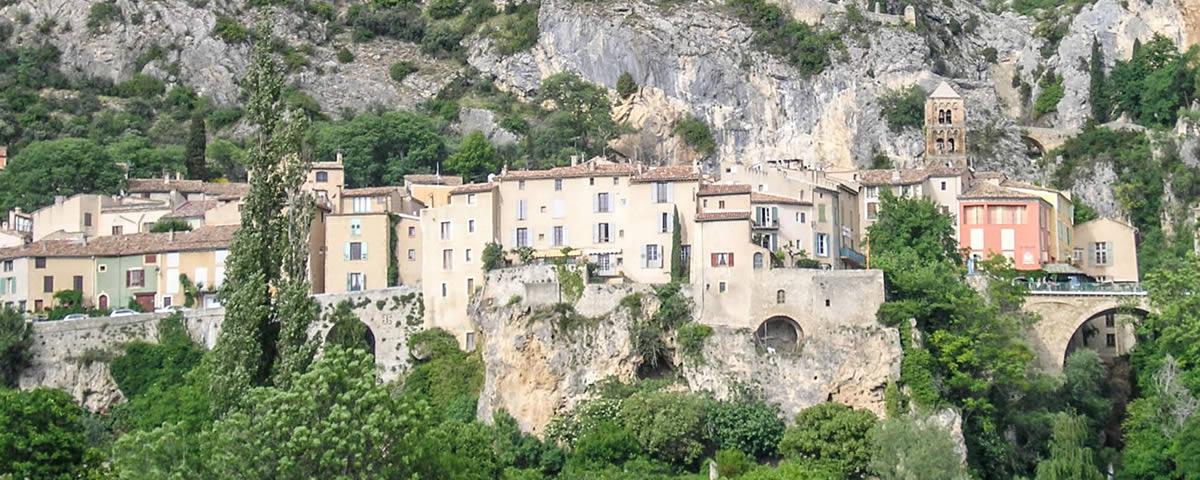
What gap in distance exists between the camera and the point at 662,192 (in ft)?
257

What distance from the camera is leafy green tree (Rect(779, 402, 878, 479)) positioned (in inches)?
2734

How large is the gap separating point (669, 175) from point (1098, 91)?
4039cm

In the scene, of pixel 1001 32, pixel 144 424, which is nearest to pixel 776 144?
pixel 1001 32

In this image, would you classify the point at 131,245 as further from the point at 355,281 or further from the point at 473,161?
the point at 473,161

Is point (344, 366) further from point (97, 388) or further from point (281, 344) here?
point (97, 388)

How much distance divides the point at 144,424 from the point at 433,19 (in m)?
58.8

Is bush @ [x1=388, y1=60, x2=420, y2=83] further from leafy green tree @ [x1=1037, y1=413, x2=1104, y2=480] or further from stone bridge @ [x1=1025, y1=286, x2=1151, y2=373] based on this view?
leafy green tree @ [x1=1037, y1=413, x2=1104, y2=480]

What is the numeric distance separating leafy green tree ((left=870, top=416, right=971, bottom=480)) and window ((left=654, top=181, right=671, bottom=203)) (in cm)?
1380

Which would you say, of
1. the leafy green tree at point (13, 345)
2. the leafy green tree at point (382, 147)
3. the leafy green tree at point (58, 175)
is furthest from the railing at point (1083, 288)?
the leafy green tree at point (58, 175)

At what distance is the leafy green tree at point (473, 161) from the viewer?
101m

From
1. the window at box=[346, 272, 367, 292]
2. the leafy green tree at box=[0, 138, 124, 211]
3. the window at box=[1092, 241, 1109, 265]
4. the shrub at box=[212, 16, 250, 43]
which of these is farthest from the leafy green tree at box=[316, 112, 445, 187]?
the window at box=[1092, 241, 1109, 265]

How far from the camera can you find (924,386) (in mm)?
72000

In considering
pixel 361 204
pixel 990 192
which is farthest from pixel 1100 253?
pixel 361 204

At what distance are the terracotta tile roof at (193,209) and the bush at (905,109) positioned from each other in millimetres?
33691
